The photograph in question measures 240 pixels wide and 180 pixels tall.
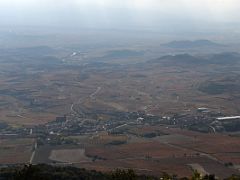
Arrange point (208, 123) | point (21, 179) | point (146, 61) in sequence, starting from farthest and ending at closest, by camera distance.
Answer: point (146, 61)
point (208, 123)
point (21, 179)

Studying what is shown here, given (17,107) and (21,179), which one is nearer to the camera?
(21,179)

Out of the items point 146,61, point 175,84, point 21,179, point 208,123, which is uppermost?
point 146,61

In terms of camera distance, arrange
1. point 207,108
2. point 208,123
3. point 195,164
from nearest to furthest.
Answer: point 195,164 < point 208,123 < point 207,108

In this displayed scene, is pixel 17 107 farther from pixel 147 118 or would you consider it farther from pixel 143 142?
pixel 143 142

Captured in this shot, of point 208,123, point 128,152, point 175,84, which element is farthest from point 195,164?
point 175,84

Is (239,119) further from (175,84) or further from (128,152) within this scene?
(175,84)

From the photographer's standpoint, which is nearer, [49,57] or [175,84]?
[175,84]

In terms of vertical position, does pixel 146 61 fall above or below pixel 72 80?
above

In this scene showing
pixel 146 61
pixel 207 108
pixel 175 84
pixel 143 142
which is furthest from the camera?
pixel 146 61

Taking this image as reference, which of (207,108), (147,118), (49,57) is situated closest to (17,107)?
(147,118)
